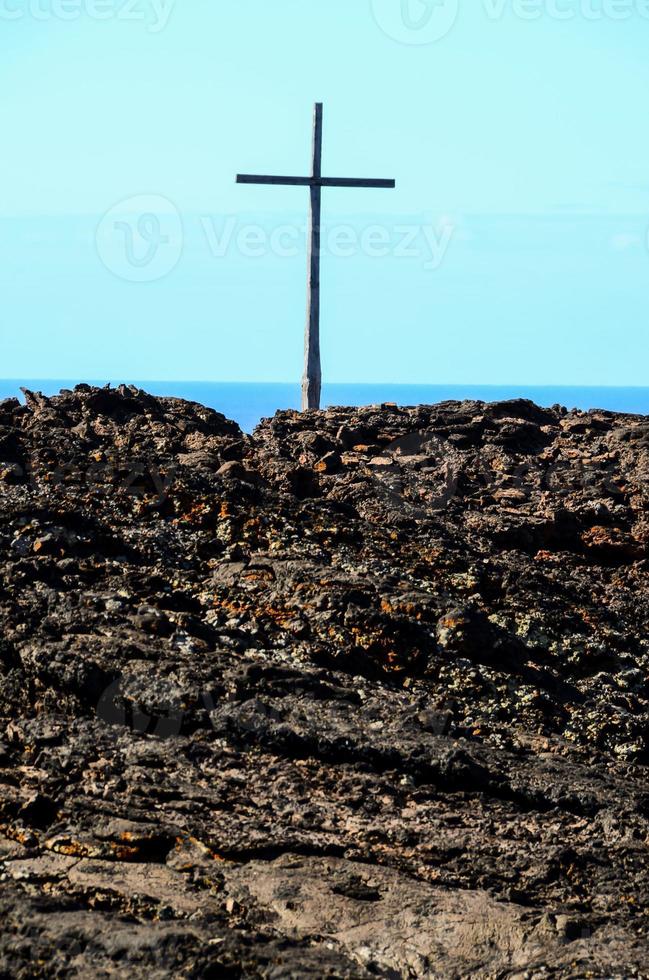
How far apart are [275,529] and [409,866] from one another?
3192mm

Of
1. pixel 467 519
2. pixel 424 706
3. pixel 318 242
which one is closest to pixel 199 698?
pixel 424 706

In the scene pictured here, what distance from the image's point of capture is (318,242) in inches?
556

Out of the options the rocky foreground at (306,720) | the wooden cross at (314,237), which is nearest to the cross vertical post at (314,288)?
the wooden cross at (314,237)

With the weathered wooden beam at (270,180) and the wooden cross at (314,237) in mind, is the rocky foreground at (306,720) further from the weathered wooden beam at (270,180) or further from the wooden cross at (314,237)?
the weathered wooden beam at (270,180)

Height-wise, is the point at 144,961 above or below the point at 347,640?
below

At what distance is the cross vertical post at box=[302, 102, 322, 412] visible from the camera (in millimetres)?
14070

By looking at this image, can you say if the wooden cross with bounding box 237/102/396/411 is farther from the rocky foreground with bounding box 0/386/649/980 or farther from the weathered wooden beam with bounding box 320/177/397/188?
the rocky foreground with bounding box 0/386/649/980

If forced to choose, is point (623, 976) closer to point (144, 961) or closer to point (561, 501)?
point (144, 961)

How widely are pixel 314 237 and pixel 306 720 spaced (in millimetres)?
9287

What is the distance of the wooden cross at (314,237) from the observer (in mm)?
14062

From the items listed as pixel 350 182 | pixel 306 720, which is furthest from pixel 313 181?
pixel 306 720

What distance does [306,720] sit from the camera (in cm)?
577

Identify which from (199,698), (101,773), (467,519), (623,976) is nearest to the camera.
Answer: (623,976)

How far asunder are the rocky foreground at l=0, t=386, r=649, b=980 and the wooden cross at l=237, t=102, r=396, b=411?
4.66 metres
